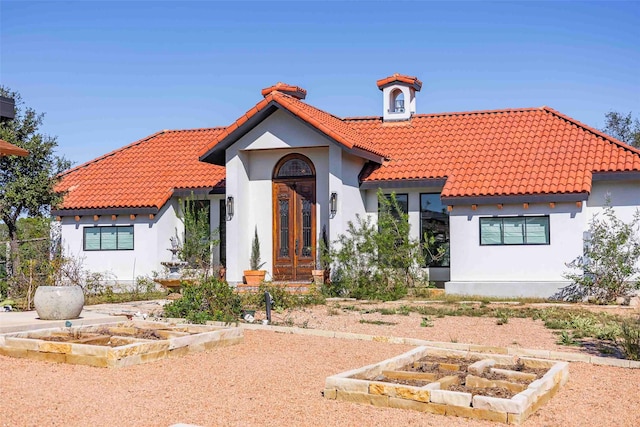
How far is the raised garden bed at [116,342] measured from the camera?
9.88 m

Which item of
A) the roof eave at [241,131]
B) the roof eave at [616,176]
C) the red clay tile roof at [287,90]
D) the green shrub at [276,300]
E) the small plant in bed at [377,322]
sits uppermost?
the red clay tile roof at [287,90]

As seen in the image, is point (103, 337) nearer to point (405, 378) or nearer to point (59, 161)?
point (405, 378)

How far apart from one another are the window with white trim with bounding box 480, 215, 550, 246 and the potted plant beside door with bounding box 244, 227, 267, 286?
6.07 metres

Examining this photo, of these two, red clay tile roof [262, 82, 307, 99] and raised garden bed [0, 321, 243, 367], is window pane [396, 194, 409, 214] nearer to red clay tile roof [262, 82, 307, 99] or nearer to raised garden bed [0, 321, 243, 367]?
red clay tile roof [262, 82, 307, 99]

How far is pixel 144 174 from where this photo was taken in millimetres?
25688

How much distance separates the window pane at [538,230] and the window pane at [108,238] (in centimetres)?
1265

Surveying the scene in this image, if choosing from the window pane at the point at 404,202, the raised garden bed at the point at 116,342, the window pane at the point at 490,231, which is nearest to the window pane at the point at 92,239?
the window pane at the point at 404,202

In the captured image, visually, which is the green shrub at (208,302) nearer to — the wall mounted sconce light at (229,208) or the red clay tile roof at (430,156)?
the red clay tile roof at (430,156)

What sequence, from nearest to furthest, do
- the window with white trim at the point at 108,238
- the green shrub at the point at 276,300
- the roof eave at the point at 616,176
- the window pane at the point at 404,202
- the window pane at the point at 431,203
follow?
the green shrub at the point at 276,300 < the roof eave at the point at 616,176 < the window pane at the point at 431,203 < the window pane at the point at 404,202 < the window with white trim at the point at 108,238

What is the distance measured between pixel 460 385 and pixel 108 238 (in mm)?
18142

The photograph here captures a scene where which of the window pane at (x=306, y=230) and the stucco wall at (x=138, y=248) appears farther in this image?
the stucco wall at (x=138, y=248)

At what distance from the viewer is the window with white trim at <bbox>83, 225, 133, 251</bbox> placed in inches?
955

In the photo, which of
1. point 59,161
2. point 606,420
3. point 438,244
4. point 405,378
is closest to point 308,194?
point 438,244

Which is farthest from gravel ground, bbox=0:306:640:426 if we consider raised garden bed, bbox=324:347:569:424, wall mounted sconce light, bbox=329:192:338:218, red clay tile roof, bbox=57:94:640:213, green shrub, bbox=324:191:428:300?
red clay tile roof, bbox=57:94:640:213
